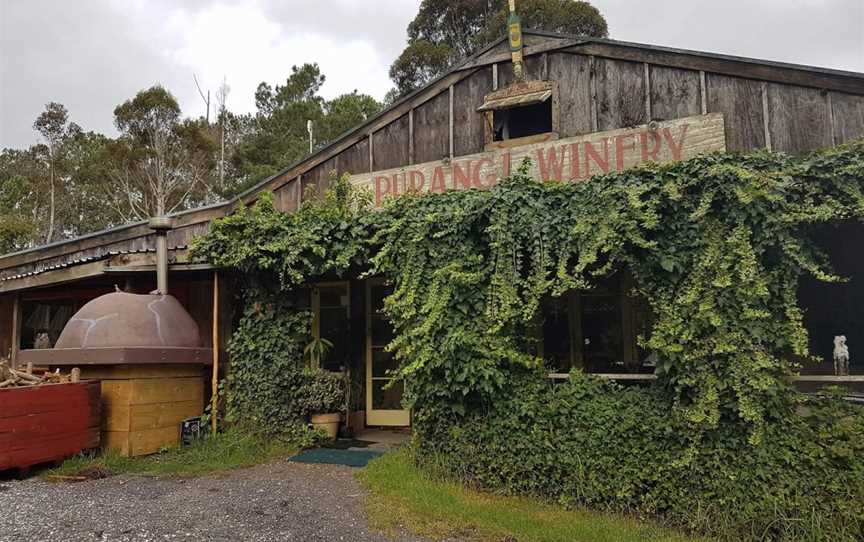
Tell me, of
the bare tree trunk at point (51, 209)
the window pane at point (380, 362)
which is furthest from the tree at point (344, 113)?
the window pane at point (380, 362)

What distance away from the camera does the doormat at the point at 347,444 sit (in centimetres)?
659

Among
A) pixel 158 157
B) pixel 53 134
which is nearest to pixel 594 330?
pixel 158 157

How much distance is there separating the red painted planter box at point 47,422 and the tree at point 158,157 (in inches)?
814

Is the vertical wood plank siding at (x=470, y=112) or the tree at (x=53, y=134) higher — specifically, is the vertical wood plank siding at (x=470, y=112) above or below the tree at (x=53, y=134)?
below

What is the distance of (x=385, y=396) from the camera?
7715 mm

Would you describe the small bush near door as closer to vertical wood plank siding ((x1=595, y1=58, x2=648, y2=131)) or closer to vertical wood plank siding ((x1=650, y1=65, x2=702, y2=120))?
vertical wood plank siding ((x1=595, y1=58, x2=648, y2=131))

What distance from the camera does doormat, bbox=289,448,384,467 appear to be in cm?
594

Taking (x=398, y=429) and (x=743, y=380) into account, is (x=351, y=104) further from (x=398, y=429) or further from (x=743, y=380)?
(x=743, y=380)

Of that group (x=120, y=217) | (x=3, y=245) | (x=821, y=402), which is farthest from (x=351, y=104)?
(x=821, y=402)

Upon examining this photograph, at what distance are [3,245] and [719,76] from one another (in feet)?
76.4

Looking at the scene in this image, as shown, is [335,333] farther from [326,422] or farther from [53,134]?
[53,134]

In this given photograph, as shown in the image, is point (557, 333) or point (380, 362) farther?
point (380, 362)

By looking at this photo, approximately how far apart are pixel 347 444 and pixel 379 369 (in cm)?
129

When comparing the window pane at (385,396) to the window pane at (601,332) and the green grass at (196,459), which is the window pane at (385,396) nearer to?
the green grass at (196,459)
